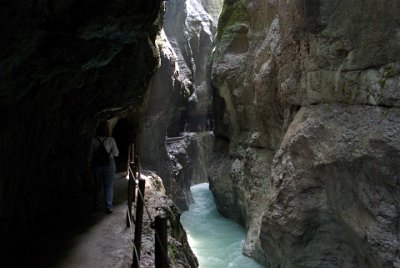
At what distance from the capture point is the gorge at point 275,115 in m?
5.46

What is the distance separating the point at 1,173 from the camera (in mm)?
5973

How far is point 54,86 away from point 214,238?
13481 mm

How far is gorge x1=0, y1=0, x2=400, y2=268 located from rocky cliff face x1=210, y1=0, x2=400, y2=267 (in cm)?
3

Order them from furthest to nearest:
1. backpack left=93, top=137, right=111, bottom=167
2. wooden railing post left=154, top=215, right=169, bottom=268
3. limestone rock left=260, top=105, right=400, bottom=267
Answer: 1. backpack left=93, top=137, right=111, bottom=167
2. limestone rock left=260, top=105, right=400, bottom=267
3. wooden railing post left=154, top=215, right=169, bottom=268

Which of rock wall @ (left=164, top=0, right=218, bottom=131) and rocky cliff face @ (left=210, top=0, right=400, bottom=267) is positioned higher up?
rock wall @ (left=164, top=0, right=218, bottom=131)

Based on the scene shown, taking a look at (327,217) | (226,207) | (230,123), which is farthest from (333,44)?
(226,207)

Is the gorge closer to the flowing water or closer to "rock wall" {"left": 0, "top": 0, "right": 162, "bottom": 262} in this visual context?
"rock wall" {"left": 0, "top": 0, "right": 162, "bottom": 262}

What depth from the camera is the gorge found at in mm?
5461

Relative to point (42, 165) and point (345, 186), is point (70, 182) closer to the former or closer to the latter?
point (42, 165)

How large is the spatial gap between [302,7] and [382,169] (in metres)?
4.95

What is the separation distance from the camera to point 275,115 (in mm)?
14625

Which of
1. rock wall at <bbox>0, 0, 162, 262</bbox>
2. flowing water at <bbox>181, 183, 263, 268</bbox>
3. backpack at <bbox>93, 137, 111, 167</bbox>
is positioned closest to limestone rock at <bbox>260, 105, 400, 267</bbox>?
flowing water at <bbox>181, 183, 263, 268</bbox>

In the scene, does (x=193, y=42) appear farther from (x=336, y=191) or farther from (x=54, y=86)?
(x=54, y=86)

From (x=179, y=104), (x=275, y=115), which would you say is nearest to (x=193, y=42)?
(x=179, y=104)
